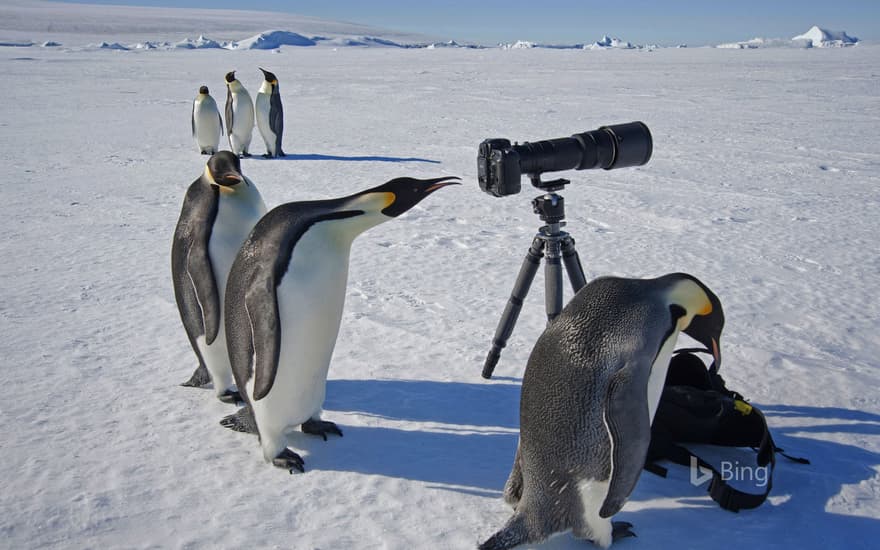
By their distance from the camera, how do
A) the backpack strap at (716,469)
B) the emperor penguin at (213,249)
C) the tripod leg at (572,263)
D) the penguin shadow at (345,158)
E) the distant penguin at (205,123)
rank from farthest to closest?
the distant penguin at (205,123) → the penguin shadow at (345,158) → the emperor penguin at (213,249) → the tripod leg at (572,263) → the backpack strap at (716,469)

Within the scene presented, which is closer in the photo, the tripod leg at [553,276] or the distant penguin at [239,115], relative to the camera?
the tripod leg at [553,276]

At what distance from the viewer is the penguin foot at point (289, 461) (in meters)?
1.95

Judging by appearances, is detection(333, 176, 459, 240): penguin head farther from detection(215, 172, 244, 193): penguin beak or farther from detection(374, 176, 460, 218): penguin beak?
detection(215, 172, 244, 193): penguin beak

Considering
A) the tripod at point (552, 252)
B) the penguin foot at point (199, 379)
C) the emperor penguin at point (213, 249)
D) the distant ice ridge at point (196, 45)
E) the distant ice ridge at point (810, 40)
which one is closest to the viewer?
the tripod at point (552, 252)

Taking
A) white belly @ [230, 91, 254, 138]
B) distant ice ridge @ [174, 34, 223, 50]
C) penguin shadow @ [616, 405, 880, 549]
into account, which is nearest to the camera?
penguin shadow @ [616, 405, 880, 549]

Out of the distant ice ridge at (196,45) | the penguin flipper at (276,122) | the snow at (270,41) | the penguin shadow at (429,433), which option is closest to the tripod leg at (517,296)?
the penguin shadow at (429,433)

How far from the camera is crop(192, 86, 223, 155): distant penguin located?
26.4 ft

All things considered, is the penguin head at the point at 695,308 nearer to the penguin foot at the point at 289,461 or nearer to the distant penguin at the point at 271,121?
the penguin foot at the point at 289,461

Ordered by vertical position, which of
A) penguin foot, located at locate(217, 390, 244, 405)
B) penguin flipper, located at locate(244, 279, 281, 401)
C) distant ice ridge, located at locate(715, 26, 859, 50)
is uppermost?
distant ice ridge, located at locate(715, 26, 859, 50)

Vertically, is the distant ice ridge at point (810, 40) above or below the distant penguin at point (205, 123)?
above

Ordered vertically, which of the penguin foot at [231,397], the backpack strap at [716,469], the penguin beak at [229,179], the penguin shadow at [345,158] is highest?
the penguin beak at [229,179]

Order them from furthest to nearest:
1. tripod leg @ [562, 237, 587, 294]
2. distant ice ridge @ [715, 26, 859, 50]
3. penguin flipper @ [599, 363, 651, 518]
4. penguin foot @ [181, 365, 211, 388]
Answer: distant ice ridge @ [715, 26, 859, 50]
penguin foot @ [181, 365, 211, 388]
tripod leg @ [562, 237, 587, 294]
penguin flipper @ [599, 363, 651, 518]

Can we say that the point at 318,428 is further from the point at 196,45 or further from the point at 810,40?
the point at 810,40

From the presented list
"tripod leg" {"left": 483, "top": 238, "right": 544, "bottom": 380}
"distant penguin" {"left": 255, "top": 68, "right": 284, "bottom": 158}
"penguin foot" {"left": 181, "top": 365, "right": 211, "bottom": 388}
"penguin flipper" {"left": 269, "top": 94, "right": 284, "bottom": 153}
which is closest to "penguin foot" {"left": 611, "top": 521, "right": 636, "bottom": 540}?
"tripod leg" {"left": 483, "top": 238, "right": 544, "bottom": 380}
